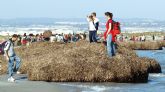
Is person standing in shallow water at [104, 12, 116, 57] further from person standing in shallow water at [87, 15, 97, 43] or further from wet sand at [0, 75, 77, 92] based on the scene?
person standing in shallow water at [87, 15, 97, 43]

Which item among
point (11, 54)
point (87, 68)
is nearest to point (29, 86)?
point (11, 54)

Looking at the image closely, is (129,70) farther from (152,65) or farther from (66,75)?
(152,65)

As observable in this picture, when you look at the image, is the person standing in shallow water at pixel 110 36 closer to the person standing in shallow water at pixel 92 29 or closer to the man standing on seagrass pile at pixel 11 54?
the person standing in shallow water at pixel 92 29

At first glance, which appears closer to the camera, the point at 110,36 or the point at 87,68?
the point at 87,68

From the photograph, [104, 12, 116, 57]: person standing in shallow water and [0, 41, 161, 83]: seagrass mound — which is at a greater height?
[104, 12, 116, 57]: person standing in shallow water

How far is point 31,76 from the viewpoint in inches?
943

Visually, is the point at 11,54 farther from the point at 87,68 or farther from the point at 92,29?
the point at 92,29

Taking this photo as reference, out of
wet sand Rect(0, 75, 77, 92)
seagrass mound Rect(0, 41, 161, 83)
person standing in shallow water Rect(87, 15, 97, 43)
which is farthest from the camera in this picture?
person standing in shallow water Rect(87, 15, 97, 43)

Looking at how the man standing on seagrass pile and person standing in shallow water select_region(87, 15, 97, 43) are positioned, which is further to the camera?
person standing in shallow water select_region(87, 15, 97, 43)

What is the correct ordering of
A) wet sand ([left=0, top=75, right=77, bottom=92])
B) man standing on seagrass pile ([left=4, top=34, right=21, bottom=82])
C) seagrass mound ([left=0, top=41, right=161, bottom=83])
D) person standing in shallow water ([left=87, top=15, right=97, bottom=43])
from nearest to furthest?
wet sand ([left=0, top=75, right=77, bottom=92]) < man standing on seagrass pile ([left=4, top=34, right=21, bottom=82]) < seagrass mound ([left=0, top=41, right=161, bottom=83]) < person standing in shallow water ([left=87, top=15, right=97, bottom=43])

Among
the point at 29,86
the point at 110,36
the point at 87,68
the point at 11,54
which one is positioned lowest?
the point at 29,86

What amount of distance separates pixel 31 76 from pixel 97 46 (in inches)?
196

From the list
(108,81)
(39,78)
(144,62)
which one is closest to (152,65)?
(144,62)

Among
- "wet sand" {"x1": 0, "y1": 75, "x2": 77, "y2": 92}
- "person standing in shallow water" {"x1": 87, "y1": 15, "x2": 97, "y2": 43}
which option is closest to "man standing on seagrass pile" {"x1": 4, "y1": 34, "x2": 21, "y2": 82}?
"wet sand" {"x1": 0, "y1": 75, "x2": 77, "y2": 92}
